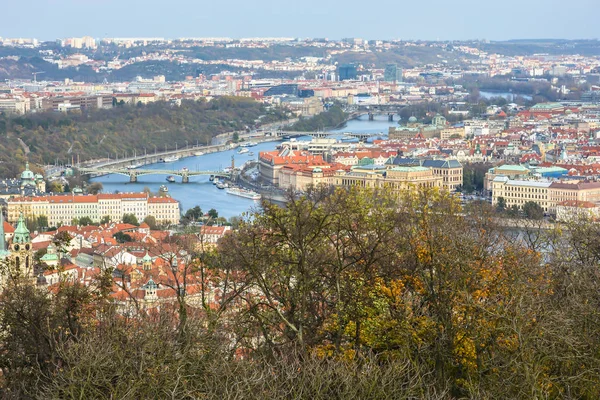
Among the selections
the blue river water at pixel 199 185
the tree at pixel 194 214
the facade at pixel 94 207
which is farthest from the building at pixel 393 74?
the tree at pixel 194 214

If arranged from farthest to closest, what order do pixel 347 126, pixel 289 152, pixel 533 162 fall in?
pixel 347 126 < pixel 289 152 < pixel 533 162

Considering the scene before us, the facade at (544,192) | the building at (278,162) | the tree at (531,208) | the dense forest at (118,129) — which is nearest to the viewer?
the tree at (531,208)

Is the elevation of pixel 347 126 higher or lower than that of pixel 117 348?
lower

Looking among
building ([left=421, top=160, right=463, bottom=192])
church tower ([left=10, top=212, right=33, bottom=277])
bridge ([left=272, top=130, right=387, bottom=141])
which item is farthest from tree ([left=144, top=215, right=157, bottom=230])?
bridge ([left=272, top=130, right=387, bottom=141])

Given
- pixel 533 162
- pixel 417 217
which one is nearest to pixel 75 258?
pixel 417 217

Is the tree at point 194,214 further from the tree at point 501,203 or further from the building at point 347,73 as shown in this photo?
the building at point 347,73

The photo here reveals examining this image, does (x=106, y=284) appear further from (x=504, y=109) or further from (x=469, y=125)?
(x=504, y=109)
